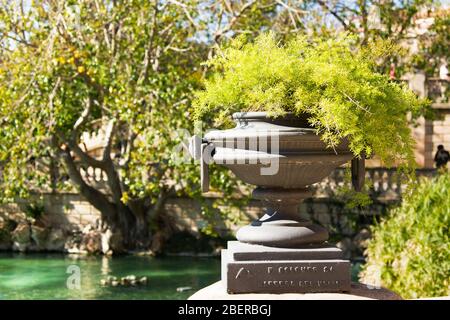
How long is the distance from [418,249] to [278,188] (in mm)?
4191

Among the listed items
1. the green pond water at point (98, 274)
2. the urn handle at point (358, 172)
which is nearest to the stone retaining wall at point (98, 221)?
the green pond water at point (98, 274)

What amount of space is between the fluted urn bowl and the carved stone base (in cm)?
11

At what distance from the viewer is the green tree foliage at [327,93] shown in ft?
17.4

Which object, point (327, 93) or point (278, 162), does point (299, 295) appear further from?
point (327, 93)

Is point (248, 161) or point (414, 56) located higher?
point (414, 56)

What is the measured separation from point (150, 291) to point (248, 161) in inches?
427

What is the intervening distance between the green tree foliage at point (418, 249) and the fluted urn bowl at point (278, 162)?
322 cm

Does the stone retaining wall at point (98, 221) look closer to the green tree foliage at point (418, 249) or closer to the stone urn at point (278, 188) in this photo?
the green tree foliage at point (418, 249)

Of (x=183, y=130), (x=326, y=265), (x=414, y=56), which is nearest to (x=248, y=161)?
(x=326, y=265)

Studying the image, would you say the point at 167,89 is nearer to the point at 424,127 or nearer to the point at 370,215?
the point at 370,215

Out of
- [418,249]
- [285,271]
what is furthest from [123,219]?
[285,271]

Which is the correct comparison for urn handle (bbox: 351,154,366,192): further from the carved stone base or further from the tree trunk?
the tree trunk

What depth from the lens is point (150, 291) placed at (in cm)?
1569

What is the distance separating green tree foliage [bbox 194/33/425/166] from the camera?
5297 mm
